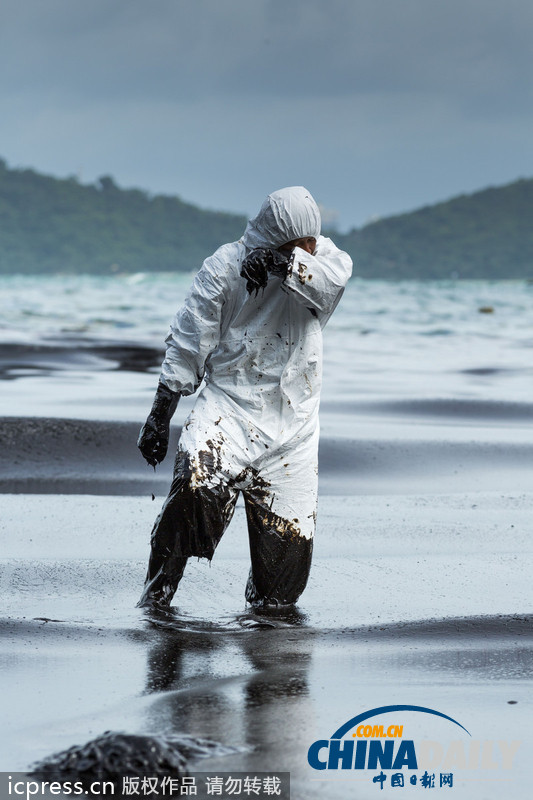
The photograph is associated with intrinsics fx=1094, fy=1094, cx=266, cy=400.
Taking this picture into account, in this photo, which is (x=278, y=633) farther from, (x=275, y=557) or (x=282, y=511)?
(x=282, y=511)

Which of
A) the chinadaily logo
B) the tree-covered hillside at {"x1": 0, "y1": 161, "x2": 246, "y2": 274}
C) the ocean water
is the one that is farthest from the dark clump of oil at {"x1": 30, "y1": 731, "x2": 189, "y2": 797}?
the tree-covered hillside at {"x1": 0, "y1": 161, "x2": 246, "y2": 274}

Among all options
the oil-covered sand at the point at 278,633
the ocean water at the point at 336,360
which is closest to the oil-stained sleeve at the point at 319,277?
the oil-covered sand at the point at 278,633

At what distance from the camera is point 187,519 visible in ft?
13.4

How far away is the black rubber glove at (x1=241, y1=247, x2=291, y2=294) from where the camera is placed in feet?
13.2

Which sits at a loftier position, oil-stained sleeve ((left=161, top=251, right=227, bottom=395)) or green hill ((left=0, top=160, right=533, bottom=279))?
green hill ((left=0, top=160, right=533, bottom=279))

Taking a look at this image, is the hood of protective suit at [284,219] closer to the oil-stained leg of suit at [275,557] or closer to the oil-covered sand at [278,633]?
the oil-stained leg of suit at [275,557]

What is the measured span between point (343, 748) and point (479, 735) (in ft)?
1.30

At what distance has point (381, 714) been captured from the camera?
3.17m

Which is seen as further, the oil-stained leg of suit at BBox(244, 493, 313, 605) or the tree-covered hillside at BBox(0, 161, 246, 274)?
the tree-covered hillside at BBox(0, 161, 246, 274)

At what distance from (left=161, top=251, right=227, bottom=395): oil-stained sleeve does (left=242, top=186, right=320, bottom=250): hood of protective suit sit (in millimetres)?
180

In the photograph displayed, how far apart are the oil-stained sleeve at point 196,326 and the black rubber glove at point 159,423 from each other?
5cm

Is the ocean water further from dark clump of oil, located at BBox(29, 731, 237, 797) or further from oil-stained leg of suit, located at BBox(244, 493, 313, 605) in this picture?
dark clump of oil, located at BBox(29, 731, 237, 797)

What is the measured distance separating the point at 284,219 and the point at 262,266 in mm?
200

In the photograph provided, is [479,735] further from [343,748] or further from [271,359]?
[271,359]
